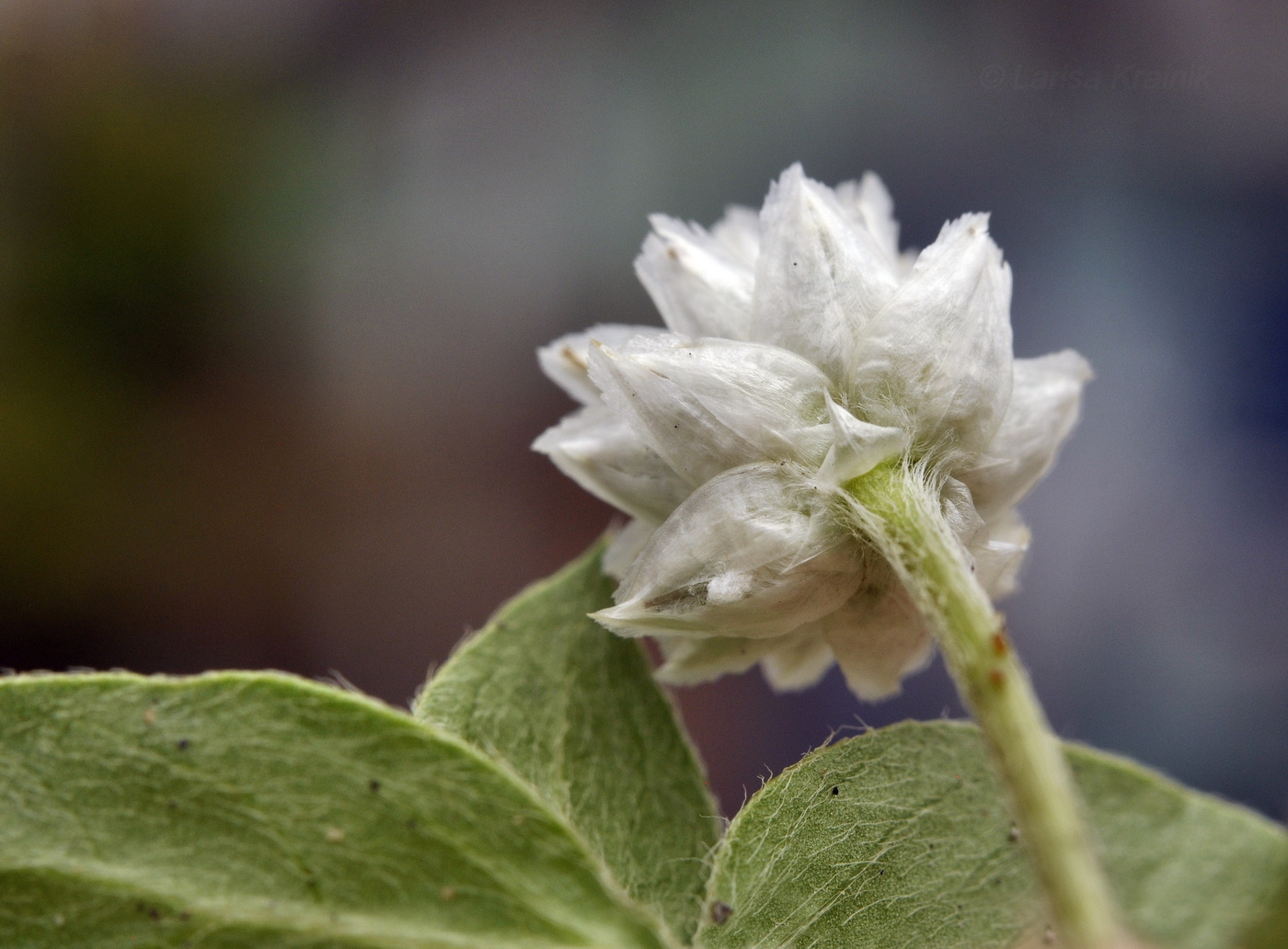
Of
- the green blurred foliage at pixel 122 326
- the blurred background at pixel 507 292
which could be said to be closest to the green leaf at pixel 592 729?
the blurred background at pixel 507 292

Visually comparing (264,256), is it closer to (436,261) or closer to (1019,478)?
(436,261)

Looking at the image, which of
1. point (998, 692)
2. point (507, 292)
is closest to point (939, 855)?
point (998, 692)

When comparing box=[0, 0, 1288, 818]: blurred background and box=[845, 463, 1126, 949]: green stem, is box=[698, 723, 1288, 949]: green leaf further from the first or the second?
box=[0, 0, 1288, 818]: blurred background

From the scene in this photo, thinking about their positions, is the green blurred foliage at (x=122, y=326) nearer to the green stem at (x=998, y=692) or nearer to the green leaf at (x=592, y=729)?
the green leaf at (x=592, y=729)

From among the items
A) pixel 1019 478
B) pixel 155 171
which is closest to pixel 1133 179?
pixel 1019 478

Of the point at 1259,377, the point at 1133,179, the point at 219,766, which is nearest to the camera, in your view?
the point at 219,766

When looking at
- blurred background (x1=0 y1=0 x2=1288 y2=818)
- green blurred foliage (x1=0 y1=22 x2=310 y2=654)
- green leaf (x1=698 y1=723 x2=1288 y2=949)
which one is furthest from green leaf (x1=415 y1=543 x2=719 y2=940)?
green blurred foliage (x1=0 y1=22 x2=310 y2=654)

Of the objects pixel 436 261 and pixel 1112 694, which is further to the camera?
pixel 436 261
